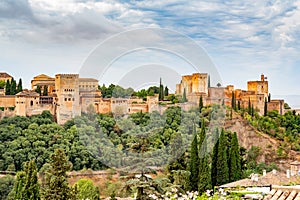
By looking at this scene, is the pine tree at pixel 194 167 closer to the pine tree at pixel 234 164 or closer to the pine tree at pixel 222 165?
the pine tree at pixel 222 165

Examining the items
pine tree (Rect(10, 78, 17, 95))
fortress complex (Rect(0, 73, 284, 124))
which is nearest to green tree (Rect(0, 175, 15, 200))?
fortress complex (Rect(0, 73, 284, 124))

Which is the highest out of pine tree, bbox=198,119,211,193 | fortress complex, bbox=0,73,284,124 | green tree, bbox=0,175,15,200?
fortress complex, bbox=0,73,284,124

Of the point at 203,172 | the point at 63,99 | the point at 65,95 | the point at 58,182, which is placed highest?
the point at 65,95

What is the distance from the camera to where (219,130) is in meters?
13.8

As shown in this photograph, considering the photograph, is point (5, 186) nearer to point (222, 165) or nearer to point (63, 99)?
point (63, 99)

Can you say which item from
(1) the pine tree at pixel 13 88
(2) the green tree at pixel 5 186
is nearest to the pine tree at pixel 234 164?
(2) the green tree at pixel 5 186

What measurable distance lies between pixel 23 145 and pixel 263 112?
1483 cm

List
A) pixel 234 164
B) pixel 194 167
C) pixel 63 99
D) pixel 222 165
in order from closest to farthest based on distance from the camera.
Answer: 1. pixel 194 167
2. pixel 222 165
3. pixel 234 164
4. pixel 63 99

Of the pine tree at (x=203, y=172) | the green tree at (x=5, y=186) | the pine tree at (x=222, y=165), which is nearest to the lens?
the pine tree at (x=203, y=172)

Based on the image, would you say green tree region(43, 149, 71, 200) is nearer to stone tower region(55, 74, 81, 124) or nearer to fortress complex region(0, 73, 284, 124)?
fortress complex region(0, 73, 284, 124)

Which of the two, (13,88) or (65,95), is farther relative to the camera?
(13,88)

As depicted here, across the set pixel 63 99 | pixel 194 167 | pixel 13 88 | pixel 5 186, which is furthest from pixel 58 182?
pixel 13 88

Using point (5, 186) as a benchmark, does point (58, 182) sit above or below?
above

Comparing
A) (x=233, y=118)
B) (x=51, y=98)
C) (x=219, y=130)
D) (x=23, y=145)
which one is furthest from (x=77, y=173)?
(x=233, y=118)
